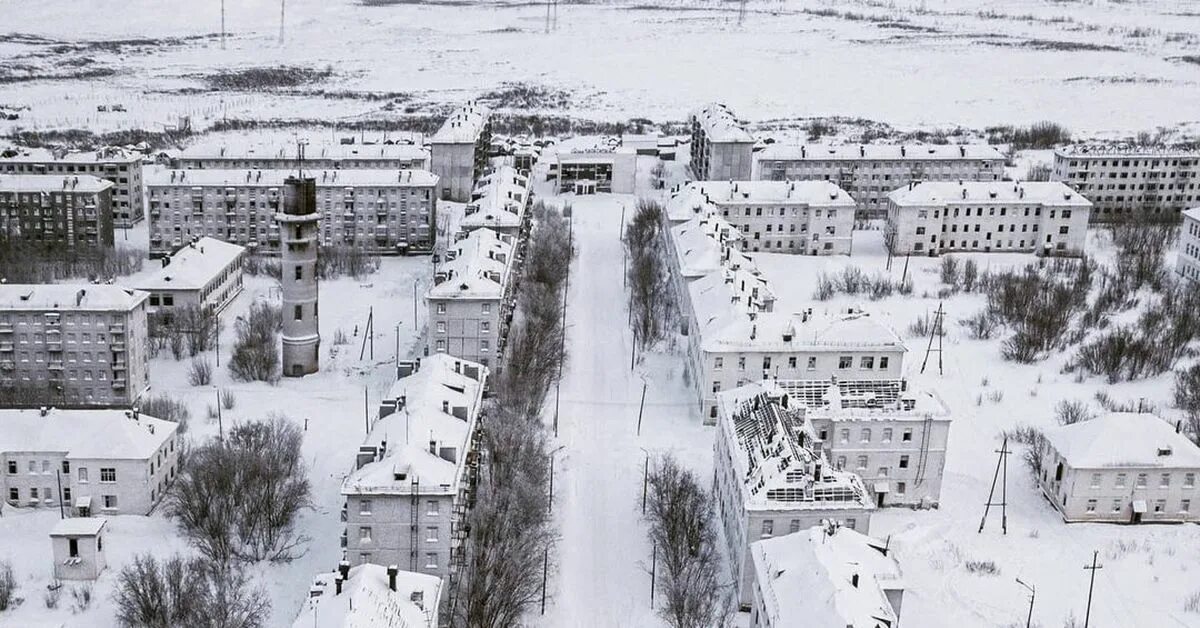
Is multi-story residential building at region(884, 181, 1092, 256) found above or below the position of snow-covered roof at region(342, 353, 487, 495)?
above

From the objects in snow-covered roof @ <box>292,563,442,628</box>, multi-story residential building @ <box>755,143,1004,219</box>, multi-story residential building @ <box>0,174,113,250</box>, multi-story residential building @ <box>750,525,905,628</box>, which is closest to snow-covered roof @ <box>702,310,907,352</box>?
multi-story residential building @ <box>750,525,905,628</box>

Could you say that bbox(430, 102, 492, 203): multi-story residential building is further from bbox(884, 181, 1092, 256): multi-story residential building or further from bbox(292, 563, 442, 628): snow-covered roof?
bbox(292, 563, 442, 628): snow-covered roof

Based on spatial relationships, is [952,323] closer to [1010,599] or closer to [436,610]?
[1010,599]

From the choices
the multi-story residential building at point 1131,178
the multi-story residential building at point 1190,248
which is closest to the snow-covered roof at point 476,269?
the multi-story residential building at point 1190,248

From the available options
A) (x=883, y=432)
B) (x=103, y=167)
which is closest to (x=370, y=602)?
(x=883, y=432)

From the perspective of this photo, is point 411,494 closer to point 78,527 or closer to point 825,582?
point 78,527

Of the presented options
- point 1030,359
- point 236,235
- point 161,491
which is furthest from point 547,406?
point 236,235

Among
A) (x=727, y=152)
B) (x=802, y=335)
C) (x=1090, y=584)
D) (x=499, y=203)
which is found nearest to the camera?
(x=1090, y=584)

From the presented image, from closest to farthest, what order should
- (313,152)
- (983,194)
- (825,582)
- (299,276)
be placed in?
(825,582)
(299,276)
(983,194)
(313,152)
